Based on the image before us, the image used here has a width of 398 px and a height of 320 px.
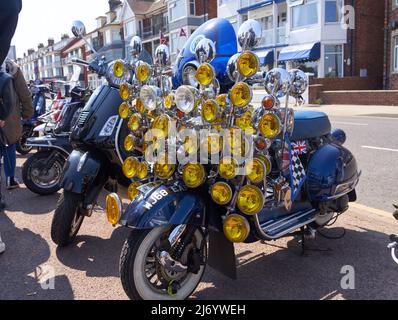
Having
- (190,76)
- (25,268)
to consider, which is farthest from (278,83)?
(25,268)

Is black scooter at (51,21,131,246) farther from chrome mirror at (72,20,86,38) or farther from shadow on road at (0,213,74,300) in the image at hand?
shadow on road at (0,213,74,300)

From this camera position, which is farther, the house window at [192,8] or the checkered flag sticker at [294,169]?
the house window at [192,8]

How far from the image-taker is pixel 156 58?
131 inches

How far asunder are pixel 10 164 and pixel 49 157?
58 cm

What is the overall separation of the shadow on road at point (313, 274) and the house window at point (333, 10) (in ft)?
78.3

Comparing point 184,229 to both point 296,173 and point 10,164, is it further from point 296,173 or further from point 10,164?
point 10,164

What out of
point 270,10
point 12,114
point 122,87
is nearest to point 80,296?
point 122,87

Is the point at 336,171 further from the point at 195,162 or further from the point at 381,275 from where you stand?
the point at 195,162

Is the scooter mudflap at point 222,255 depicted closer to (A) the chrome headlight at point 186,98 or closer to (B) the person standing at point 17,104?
(A) the chrome headlight at point 186,98

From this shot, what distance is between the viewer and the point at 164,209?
246 centimetres

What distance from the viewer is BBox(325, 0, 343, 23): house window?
24.9m

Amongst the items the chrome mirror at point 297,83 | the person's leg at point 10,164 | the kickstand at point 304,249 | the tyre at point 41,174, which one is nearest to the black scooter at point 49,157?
the tyre at point 41,174

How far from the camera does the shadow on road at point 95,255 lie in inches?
127
